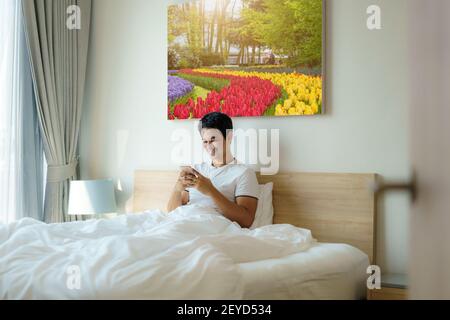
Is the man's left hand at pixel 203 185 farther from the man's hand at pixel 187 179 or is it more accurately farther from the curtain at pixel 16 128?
the curtain at pixel 16 128

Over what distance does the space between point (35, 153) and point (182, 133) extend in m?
1.10

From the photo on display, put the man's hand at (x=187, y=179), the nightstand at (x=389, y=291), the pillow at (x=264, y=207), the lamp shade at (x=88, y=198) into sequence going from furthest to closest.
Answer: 1. the lamp shade at (x=88, y=198)
2. the pillow at (x=264, y=207)
3. the man's hand at (x=187, y=179)
4. the nightstand at (x=389, y=291)

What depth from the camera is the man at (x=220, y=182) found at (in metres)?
2.85

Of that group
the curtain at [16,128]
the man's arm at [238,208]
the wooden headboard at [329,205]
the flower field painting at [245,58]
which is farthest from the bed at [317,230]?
the curtain at [16,128]

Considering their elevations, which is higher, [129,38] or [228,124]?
[129,38]

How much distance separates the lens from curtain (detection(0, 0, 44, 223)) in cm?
353

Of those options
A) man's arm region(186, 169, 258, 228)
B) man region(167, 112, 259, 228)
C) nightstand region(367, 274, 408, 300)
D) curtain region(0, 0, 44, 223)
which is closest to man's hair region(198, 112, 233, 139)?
man region(167, 112, 259, 228)

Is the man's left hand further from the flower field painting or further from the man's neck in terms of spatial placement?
the flower field painting

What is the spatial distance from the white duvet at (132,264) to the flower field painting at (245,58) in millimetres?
1184

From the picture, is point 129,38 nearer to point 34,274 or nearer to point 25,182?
Answer: point 25,182

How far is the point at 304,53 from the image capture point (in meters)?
3.15

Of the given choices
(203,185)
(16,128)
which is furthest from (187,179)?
(16,128)

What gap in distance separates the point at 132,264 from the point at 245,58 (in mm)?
1976

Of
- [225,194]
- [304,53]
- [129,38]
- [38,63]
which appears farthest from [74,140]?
[304,53]
